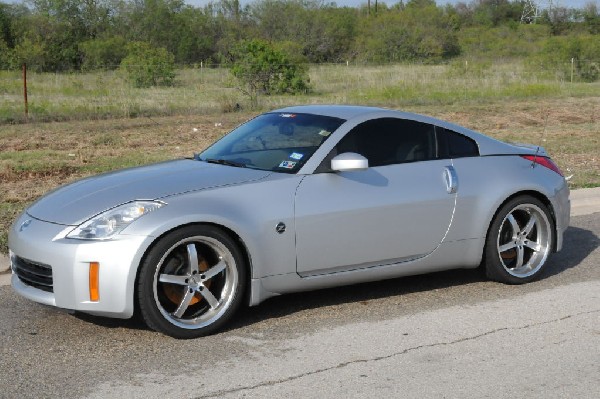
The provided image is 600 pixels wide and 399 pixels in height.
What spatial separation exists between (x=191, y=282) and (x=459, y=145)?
8.21 ft

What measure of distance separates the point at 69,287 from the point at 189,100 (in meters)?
20.8

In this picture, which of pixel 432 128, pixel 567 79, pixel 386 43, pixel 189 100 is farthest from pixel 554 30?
pixel 432 128

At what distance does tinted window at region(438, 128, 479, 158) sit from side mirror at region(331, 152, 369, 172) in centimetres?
101

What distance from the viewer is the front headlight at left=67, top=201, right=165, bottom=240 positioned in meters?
5.69

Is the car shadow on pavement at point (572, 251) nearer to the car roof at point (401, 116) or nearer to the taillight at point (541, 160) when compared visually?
the taillight at point (541, 160)

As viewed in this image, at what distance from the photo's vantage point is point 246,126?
293 inches

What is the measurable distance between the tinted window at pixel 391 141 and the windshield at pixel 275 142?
6.7 inches

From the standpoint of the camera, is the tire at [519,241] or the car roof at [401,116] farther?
the tire at [519,241]

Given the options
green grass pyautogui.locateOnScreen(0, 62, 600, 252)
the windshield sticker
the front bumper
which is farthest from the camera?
green grass pyautogui.locateOnScreen(0, 62, 600, 252)

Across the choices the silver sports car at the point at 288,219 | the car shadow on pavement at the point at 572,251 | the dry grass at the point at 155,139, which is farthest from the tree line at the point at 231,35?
the silver sports car at the point at 288,219

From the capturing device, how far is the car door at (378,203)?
630 centimetres

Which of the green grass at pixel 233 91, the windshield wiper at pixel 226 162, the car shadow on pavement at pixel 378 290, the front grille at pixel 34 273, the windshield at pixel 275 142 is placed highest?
the windshield at pixel 275 142

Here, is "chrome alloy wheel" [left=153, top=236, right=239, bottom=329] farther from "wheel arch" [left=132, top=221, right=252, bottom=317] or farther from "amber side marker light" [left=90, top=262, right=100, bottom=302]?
"amber side marker light" [left=90, top=262, right=100, bottom=302]

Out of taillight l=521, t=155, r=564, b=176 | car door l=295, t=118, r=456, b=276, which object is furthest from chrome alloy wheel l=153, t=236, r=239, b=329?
taillight l=521, t=155, r=564, b=176
